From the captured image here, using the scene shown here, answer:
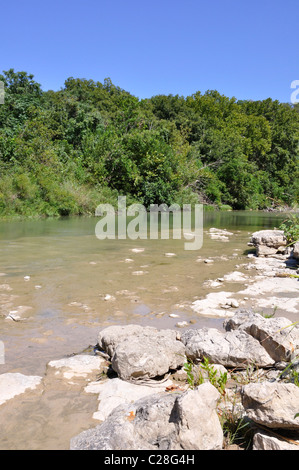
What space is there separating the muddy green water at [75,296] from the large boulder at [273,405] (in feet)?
3.35

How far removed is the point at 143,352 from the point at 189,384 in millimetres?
399

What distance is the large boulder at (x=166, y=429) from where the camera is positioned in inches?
71.8

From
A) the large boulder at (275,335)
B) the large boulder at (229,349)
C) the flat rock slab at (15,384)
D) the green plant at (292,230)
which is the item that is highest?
the green plant at (292,230)

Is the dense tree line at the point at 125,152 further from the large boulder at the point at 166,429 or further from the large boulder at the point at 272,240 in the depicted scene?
the large boulder at the point at 166,429

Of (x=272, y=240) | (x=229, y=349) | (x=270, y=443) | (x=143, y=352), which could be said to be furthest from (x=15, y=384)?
(x=272, y=240)

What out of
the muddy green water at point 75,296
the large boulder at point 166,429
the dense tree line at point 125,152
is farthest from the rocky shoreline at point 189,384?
the dense tree line at point 125,152

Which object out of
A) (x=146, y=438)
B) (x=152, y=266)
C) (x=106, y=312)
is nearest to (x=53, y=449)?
(x=146, y=438)

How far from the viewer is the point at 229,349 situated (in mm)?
2910

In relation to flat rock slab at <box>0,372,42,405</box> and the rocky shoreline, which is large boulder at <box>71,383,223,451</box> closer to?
the rocky shoreline

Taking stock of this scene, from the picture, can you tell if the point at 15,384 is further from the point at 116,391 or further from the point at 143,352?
the point at 143,352

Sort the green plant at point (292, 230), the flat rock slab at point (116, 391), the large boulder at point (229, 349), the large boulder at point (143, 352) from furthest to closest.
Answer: the green plant at point (292, 230) < the large boulder at point (229, 349) < the large boulder at point (143, 352) < the flat rock slab at point (116, 391)

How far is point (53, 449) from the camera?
197 centimetres

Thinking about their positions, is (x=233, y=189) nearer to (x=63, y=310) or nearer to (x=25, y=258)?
(x=25, y=258)

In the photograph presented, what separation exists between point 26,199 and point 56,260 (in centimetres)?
1101
